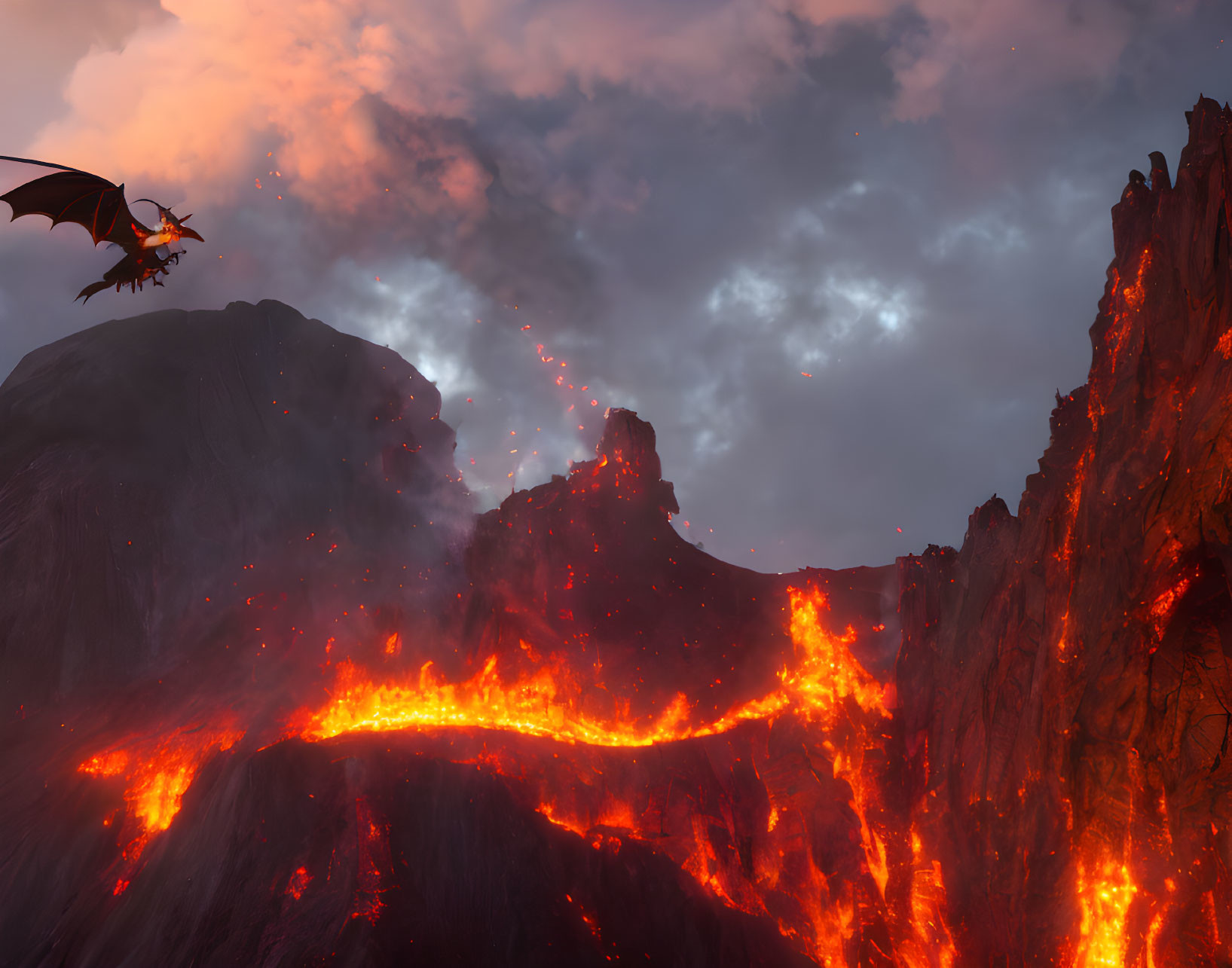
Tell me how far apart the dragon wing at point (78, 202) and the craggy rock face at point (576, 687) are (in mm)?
13588

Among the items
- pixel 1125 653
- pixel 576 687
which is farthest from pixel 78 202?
pixel 576 687

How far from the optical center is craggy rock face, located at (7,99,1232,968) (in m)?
10.7

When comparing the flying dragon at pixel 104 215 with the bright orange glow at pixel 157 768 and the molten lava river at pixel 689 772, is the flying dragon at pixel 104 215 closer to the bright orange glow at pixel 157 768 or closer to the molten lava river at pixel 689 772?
the molten lava river at pixel 689 772

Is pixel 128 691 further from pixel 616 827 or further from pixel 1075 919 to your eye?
pixel 1075 919

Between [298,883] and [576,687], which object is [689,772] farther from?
[298,883]

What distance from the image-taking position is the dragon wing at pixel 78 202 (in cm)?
771

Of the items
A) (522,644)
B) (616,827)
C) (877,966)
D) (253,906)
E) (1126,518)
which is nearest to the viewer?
(1126,518)

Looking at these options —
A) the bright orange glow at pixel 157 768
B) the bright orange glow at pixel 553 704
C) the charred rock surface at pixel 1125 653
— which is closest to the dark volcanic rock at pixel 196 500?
the bright orange glow at pixel 157 768

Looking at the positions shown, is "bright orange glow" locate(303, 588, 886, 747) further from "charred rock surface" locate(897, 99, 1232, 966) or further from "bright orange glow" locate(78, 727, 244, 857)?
"charred rock surface" locate(897, 99, 1232, 966)

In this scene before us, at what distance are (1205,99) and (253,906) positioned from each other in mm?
24461

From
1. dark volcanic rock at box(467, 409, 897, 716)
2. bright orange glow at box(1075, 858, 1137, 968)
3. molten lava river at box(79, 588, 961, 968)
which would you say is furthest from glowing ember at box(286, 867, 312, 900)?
bright orange glow at box(1075, 858, 1137, 968)

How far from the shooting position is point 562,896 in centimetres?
1623

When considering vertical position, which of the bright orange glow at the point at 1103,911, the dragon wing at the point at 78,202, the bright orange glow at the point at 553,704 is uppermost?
the dragon wing at the point at 78,202

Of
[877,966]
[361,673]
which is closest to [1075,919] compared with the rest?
[877,966]
